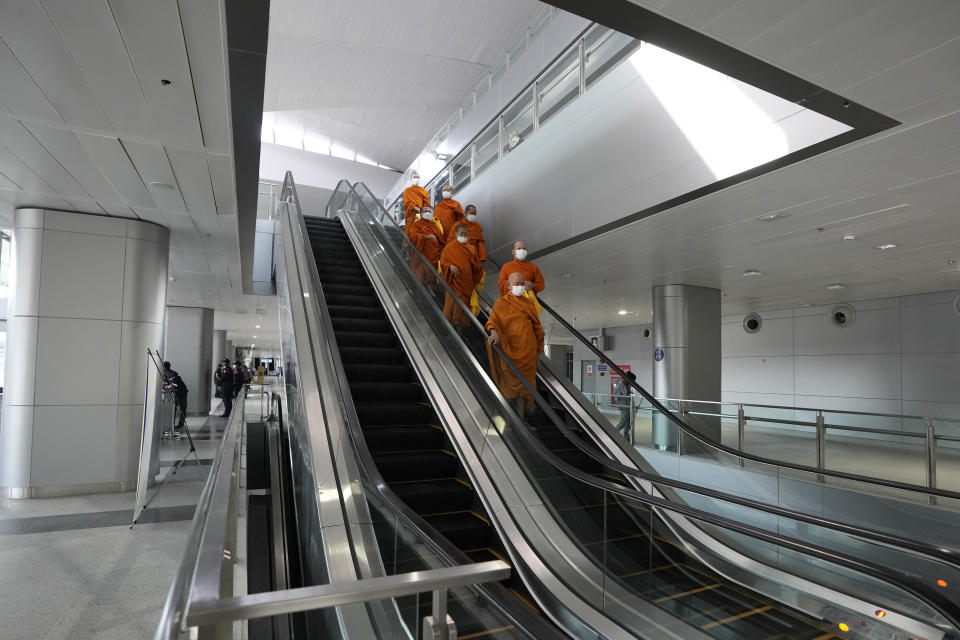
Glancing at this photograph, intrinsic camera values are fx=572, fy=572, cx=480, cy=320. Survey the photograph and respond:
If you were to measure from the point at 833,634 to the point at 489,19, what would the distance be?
46.3ft

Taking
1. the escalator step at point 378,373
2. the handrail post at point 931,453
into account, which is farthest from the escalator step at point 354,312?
the handrail post at point 931,453

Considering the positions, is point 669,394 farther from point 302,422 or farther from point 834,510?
point 302,422

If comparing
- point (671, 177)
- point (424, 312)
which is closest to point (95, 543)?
point (424, 312)

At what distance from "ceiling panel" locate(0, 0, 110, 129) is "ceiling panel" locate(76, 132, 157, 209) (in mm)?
401

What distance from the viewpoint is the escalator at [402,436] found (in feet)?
15.5

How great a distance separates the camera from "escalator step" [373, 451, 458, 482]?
5.31 m

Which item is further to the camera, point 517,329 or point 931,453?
point 931,453

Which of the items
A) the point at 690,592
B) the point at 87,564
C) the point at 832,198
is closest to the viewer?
the point at 690,592

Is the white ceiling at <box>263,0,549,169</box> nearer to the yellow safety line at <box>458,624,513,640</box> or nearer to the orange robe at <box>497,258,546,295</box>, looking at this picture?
the orange robe at <box>497,258,546,295</box>

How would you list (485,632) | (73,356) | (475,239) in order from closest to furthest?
(485,632), (73,356), (475,239)

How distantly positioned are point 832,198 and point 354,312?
20.3 feet

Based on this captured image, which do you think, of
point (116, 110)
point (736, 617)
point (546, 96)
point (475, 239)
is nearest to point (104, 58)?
point (116, 110)

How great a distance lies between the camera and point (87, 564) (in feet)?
17.3

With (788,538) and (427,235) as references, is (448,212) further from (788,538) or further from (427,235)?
(788,538)
